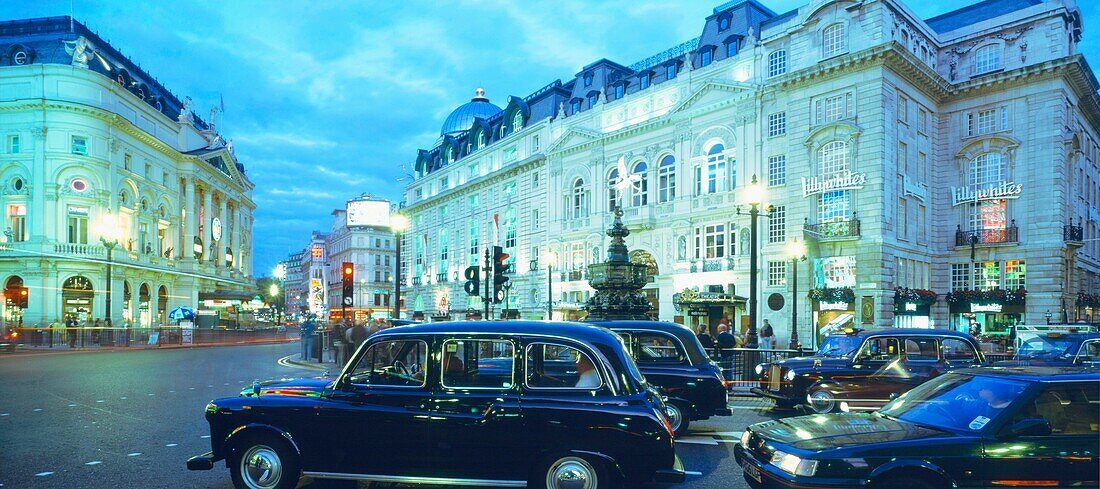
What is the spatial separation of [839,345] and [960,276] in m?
29.6

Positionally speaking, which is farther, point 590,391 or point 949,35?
point 949,35

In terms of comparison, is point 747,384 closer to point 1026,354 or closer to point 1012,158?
point 1026,354

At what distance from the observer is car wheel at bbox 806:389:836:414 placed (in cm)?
1183

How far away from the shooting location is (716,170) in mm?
40281

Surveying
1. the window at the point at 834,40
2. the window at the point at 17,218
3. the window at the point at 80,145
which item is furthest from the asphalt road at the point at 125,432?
the window at the point at 17,218

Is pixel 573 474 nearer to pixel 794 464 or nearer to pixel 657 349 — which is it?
pixel 794 464

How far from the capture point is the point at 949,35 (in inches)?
1501

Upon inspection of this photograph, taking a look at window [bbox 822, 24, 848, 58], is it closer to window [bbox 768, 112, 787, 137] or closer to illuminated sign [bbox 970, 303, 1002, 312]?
window [bbox 768, 112, 787, 137]

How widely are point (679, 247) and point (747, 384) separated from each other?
87.2 ft

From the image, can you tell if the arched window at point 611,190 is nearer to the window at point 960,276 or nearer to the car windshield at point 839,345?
the window at point 960,276

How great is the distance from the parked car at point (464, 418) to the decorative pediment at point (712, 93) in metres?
34.4

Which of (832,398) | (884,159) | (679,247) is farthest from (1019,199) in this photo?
(832,398)

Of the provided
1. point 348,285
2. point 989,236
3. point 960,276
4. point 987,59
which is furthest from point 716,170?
point 348,285

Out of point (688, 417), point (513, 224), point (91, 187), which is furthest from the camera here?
point (513, 224)
